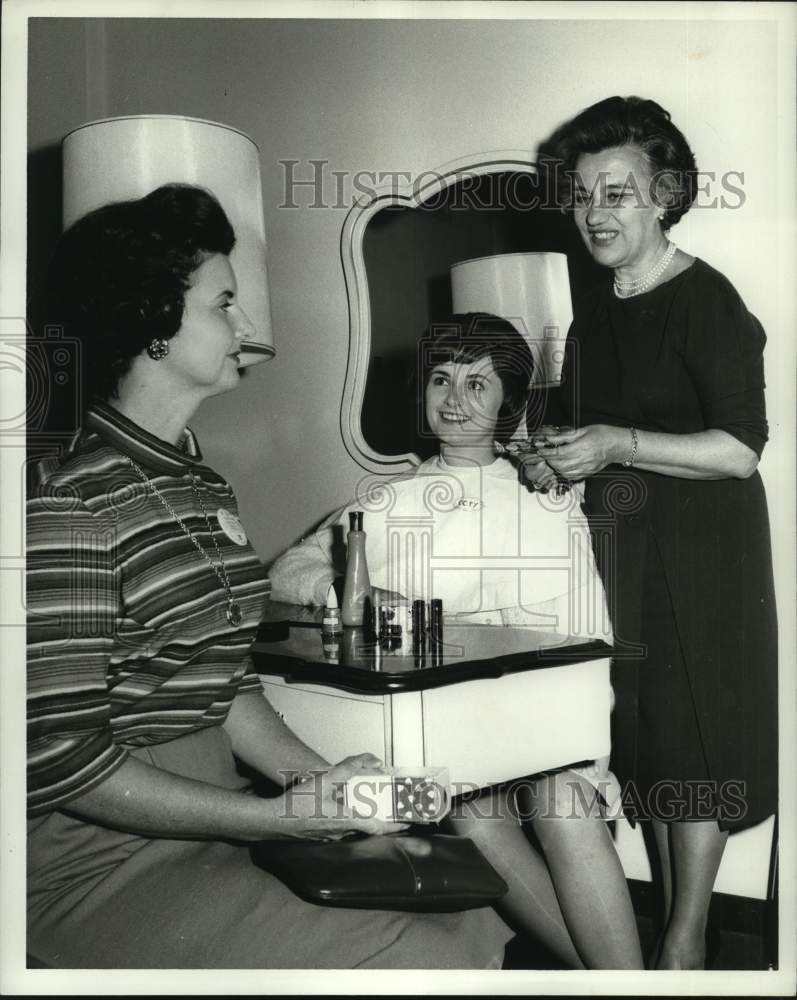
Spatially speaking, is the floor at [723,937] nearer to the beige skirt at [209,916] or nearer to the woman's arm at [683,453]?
the beige skirt at [209,916]

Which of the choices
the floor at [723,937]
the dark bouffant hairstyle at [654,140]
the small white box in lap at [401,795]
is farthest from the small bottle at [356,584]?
the dark bouffant hairstyle at [654,140]

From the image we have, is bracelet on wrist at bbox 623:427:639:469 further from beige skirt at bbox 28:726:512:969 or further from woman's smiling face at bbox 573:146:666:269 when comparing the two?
beige skirt at bbox 28:726:512:969

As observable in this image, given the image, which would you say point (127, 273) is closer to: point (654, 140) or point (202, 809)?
point (202, 809)

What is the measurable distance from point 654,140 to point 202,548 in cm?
110

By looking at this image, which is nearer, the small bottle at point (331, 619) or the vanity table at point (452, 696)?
the vanity table at point (452, 696)

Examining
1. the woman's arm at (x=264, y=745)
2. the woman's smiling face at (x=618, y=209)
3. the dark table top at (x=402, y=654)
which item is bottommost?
the woman's arm at (x=264, y=745)

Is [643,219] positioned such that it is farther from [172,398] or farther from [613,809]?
[613,809]

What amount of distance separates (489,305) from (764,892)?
122cm

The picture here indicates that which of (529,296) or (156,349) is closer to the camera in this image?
(156,349)

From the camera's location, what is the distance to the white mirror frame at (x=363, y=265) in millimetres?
1810

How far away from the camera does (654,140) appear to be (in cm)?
174

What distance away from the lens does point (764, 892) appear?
176cm

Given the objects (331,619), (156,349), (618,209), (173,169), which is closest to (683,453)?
(618,209)

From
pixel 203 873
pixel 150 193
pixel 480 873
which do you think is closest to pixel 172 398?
pixel 150 193
